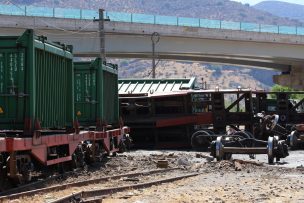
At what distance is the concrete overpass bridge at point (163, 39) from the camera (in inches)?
1741

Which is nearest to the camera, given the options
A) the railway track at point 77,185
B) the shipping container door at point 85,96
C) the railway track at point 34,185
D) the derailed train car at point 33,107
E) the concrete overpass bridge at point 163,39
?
the railway track at point 77,185

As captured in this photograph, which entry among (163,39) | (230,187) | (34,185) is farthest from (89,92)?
(163,39)

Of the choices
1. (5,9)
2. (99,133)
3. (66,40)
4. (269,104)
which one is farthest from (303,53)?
(99,133)

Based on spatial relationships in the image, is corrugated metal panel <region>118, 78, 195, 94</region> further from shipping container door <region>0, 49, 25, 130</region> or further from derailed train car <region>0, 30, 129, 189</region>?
shipping container door <region>0, 49, 25, 130</region>

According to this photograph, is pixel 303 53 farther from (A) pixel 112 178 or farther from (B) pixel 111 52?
(A) pixel 112 178

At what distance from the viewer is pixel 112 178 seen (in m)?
13.1

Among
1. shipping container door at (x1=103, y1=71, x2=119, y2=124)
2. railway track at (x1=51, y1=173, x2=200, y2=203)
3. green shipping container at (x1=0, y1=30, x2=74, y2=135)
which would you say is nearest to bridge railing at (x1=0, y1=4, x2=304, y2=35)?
shipping container door at (x1=103, y1=71, x2=119, y2=124)

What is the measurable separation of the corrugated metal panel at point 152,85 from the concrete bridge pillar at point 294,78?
36931 mm

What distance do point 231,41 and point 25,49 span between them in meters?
42.3

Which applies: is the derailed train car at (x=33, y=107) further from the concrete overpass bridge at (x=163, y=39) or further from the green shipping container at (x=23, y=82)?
the concrete overpass bridge at (x=163, y=39)

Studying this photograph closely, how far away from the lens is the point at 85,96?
17.8 m

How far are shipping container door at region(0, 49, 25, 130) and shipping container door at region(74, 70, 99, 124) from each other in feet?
18.2

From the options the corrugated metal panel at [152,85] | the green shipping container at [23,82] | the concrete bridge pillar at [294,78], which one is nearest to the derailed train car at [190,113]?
the corrugated metal panel at [152,85]

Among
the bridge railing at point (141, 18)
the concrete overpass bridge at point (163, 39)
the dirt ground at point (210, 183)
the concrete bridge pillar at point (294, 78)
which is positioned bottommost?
the dirt ground at point (210, 183)
